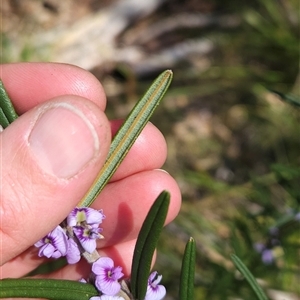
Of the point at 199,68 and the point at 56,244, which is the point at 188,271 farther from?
the point at 199,68

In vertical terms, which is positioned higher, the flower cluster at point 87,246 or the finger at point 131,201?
the flower cluster at point 87,246

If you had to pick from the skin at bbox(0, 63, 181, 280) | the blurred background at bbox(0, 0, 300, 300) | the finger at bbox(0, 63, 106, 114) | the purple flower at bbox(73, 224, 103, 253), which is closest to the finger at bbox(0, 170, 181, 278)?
A: the skin at bbox(0, 63, 181, 280)

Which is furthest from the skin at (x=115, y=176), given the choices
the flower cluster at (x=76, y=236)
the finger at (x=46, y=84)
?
the flower cluster at (x=76, y=236)

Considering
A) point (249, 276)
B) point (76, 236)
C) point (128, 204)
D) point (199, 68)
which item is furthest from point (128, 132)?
point (199, 68)

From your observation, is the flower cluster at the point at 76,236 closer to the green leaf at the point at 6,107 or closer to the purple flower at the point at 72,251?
the purple flower at the point at 72,251

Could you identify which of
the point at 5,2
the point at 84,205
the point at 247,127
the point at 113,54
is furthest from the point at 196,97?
the point at 84,205

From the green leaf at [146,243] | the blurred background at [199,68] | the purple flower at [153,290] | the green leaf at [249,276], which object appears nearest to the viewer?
the green leaf at [146,243]

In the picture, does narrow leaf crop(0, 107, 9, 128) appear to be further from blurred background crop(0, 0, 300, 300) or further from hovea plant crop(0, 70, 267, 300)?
blurred background crop(0, 0, 300, 300)
